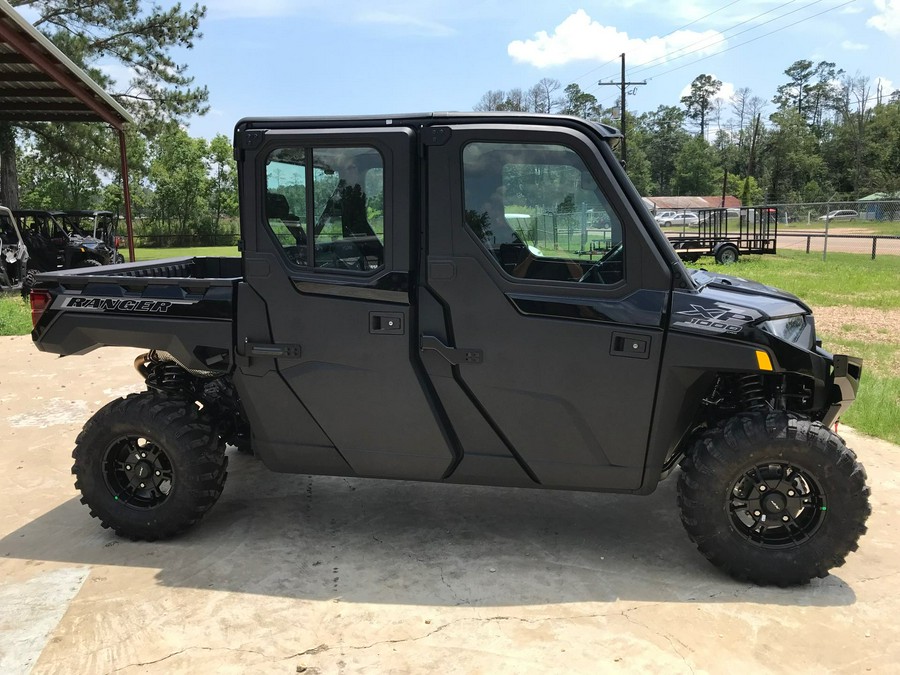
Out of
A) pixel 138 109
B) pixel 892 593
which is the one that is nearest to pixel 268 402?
pixel 892 593

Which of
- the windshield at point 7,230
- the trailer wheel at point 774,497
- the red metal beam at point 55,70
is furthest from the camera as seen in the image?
the windshield at point 7,230

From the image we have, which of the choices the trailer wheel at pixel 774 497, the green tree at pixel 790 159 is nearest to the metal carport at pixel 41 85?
the trailer wheel at pixel 774 497

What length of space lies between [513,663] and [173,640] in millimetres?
1446

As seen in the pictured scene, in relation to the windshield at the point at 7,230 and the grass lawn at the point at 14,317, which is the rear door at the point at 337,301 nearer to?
the grass lawn at the point at 14,317

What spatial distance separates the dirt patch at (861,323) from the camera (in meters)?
9.45

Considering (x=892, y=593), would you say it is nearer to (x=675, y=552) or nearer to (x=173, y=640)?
(x=675, y=552)

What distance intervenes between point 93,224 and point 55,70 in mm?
6883

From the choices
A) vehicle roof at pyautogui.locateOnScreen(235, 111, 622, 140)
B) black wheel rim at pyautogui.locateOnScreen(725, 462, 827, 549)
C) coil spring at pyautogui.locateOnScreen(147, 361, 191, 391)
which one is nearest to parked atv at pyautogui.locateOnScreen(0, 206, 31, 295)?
coil spring at pyautogui.locateOnScreen(147, 361, 191, 391)

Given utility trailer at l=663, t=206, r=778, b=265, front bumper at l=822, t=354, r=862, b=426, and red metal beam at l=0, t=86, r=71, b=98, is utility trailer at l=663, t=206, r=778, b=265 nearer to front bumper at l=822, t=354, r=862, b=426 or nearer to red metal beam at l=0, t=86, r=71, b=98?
red metal beam at l=0, t=86, r=71, b=98

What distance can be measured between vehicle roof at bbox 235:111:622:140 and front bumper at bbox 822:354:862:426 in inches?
61.2

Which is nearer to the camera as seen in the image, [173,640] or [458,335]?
[173,640]

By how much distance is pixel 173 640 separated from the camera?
3018 millimetres

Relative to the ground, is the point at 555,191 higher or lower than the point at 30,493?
higher

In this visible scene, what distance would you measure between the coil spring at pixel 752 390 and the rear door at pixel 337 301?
1548 mm
